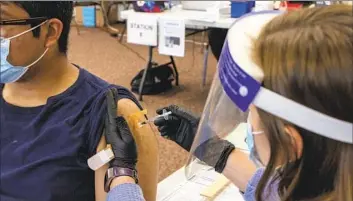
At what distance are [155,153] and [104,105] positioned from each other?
20 cm

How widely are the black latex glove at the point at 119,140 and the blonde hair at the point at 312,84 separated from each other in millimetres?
319

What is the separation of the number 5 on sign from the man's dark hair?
2130mm

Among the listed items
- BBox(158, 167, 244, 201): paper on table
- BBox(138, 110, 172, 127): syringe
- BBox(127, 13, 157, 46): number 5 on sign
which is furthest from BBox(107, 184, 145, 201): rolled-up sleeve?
BBox(127, 13, 157, 46): number 5 on sign

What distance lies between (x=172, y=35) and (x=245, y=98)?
2507 mm

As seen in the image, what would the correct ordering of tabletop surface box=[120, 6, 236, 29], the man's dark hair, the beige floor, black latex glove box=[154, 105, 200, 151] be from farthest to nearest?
tabletop surface box=[120, 6, 236, 29]
the beige floor
black latex glove box=[154, 105, 200, 151]
the man's dark hair

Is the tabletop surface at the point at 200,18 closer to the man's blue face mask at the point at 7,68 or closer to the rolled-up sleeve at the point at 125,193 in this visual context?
the man's blue face mask at the point at 7,68

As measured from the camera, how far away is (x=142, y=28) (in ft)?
11.2

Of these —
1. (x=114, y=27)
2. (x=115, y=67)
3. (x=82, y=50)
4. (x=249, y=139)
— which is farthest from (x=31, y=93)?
(x=114, y=27)

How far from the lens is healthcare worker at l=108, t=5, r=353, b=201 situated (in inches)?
30.1

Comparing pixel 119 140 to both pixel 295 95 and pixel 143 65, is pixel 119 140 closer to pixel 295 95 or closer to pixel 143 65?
pixel 295 95

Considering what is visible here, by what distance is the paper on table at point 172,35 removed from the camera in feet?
10.6

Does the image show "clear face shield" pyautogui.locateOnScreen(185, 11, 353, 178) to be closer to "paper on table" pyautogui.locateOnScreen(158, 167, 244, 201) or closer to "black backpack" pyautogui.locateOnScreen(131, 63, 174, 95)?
"paper on table" pyautogui.locateOnScreen(158, 167, 244, 201)

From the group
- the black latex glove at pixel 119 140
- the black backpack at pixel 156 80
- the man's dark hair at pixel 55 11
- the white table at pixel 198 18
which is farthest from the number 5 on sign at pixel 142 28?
the black latex glove at pixel 119 140

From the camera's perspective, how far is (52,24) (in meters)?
1.19
